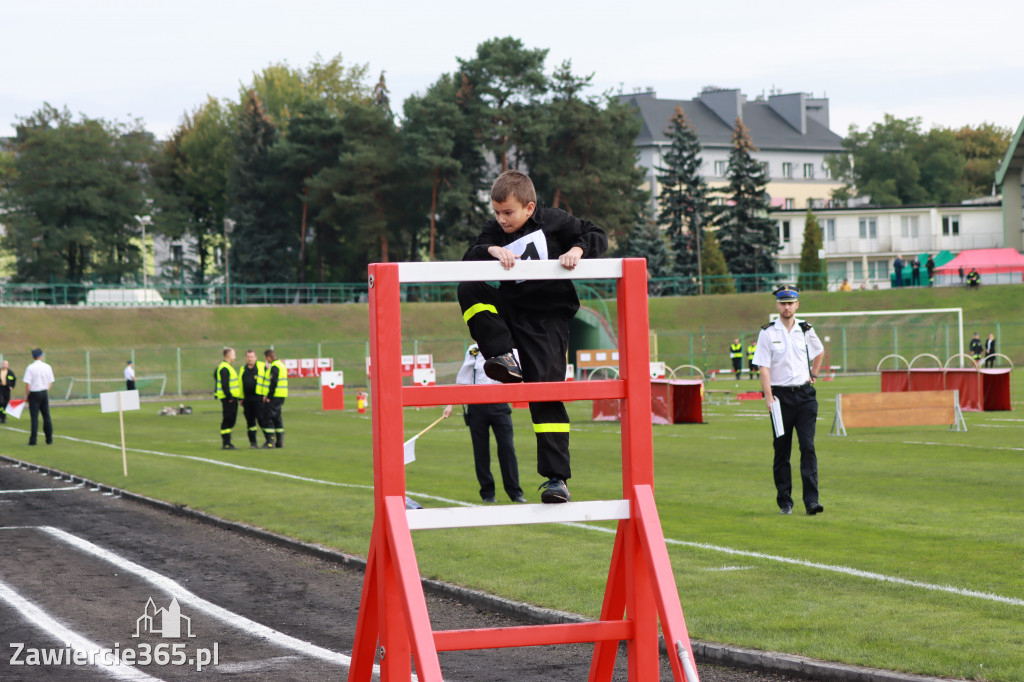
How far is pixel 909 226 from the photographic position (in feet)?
287

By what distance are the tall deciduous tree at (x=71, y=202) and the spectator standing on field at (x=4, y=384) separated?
4178 centimetres

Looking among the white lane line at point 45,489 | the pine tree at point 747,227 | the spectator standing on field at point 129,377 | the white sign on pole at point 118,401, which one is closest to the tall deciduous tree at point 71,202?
the spectator standing on field at point 129,377

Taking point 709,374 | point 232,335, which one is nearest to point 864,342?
point 709,374

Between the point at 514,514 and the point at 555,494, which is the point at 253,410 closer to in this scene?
the point at 555,494

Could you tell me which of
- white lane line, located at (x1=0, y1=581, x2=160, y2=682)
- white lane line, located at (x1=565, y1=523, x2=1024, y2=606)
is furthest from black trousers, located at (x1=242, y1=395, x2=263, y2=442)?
white lane line, located at (x1=0, y1=581, x2=160, y2=682)

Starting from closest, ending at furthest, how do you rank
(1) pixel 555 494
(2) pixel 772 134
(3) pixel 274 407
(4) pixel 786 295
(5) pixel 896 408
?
(1) pixel 555 494
(4) pixel 786 295
(5) pixel 896 408
(3) pixel 274 407
(2) pixel 772 134

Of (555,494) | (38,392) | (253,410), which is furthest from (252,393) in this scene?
(555,494)

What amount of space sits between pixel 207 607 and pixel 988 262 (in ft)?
215

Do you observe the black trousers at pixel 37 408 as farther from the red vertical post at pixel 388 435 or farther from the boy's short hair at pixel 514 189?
the red vertical post at pixel 388 435

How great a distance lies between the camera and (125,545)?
1195cm

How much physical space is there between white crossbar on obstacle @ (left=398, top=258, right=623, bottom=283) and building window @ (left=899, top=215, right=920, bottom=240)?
87.6m

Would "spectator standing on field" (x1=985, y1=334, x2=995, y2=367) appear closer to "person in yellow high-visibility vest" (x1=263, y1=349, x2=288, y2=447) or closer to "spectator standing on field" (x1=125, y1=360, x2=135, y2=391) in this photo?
"person in yellow high-visibility vest" (x1=263, y1=349, x2=288, y2=447)

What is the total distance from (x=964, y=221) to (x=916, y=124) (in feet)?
95.3

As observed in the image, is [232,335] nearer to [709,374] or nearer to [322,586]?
[709,374]
